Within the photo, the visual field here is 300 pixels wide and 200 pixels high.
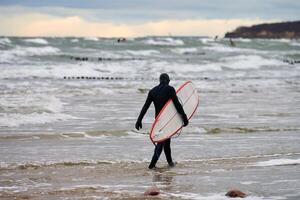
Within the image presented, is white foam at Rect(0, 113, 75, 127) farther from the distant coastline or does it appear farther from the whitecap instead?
the distant coastline

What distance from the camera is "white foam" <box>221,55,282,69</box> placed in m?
47.6

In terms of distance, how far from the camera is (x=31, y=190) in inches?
352

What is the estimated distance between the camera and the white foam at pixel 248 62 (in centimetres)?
4762

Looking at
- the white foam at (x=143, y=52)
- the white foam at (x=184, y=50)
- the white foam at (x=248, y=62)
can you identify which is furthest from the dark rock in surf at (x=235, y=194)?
the white foam at (x=184, y=50)

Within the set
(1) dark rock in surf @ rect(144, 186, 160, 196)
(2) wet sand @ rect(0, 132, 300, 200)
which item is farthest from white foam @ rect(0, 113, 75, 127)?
(1) dark rock in surf @ rect(144, 186, 160, 196)

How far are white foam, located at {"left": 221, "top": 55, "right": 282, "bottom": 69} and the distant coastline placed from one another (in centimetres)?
12372

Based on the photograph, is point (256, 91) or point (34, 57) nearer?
point (256, 91)

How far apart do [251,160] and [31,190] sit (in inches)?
159

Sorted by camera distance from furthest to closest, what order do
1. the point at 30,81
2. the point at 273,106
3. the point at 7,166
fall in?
the point at 30,81 → the point at 273,106 → the point at 7,166

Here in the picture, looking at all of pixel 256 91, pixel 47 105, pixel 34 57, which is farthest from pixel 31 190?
pixel 34 57

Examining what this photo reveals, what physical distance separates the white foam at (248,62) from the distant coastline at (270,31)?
123723mm

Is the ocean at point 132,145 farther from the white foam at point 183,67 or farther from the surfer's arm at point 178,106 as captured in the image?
the white foam at point 183,67

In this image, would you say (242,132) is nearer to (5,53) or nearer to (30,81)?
(30,81)

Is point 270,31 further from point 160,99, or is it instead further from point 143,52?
point 160,99
